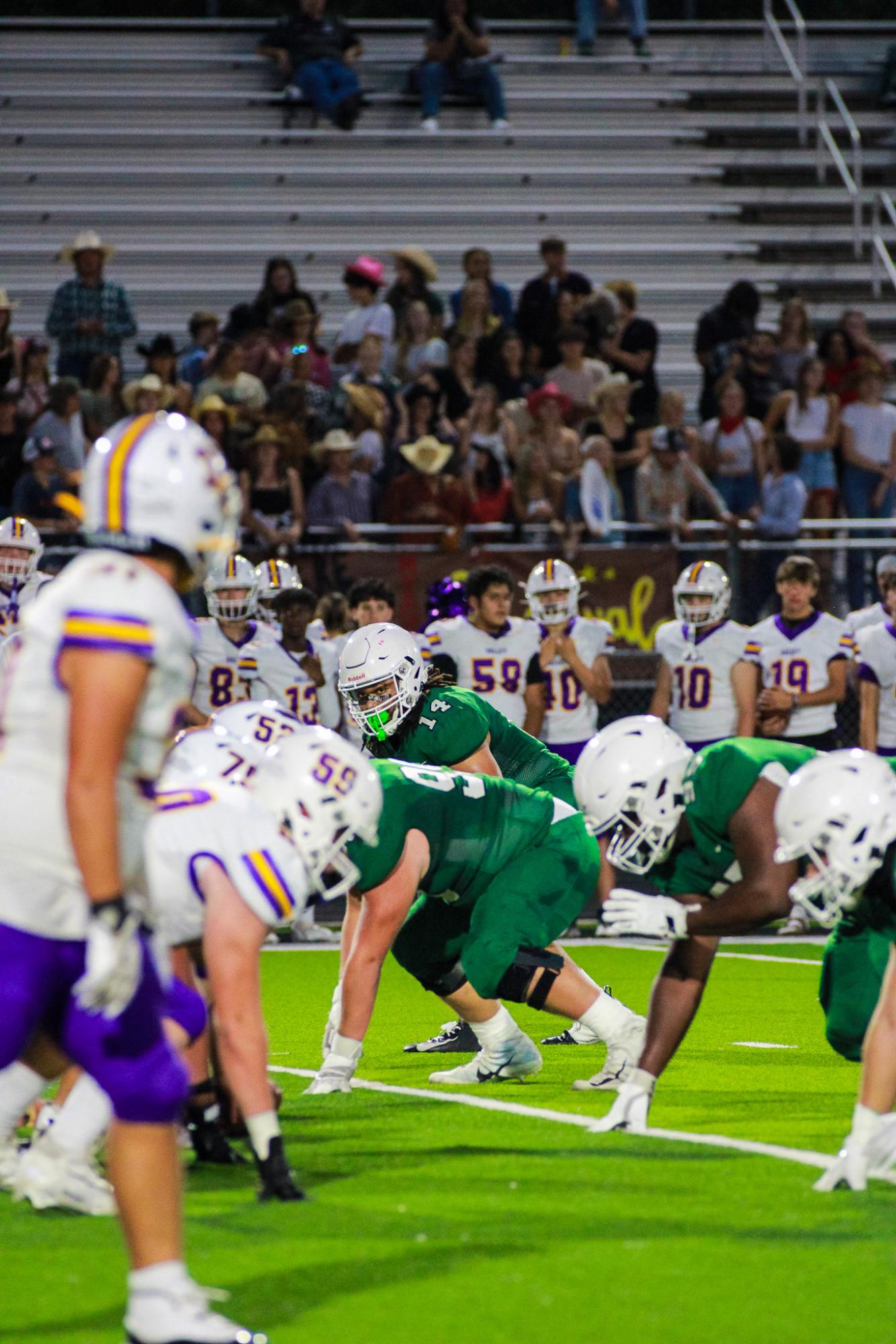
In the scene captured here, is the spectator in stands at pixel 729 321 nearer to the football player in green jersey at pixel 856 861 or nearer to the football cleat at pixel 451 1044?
the football cleat at pixel 451 1044

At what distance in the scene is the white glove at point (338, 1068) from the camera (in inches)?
240

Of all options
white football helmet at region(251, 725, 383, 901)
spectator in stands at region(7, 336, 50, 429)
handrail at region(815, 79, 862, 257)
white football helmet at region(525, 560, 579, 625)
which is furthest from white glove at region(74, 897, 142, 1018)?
handrail at region(815, 79, 862, 257)

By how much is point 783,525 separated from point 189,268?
23.1 feet

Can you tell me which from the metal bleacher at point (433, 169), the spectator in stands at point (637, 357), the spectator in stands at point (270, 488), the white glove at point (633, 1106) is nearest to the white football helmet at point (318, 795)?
the white glove at point (633, 1106)

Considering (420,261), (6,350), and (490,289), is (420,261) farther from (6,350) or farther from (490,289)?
(6,350)

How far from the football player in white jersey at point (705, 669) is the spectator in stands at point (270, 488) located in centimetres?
259

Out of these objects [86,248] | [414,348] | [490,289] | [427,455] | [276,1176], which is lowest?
[276,1176]

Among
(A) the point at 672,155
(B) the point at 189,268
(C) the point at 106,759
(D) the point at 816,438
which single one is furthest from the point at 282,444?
(C) the point at 106,759

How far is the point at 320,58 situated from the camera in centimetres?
1805

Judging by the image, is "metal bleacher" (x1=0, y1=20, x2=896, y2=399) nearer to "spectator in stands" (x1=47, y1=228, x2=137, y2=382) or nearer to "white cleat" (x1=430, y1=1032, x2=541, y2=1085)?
"spectator in stands" (x1=47, y1=228, x2=137, y2=382)

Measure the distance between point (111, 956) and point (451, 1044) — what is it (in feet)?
14.1

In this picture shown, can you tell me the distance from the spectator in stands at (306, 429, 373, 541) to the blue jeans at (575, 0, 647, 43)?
328 inches

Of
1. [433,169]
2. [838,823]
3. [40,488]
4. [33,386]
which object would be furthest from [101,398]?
[838,823]

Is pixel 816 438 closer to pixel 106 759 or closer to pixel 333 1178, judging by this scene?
pixel 333 1178
